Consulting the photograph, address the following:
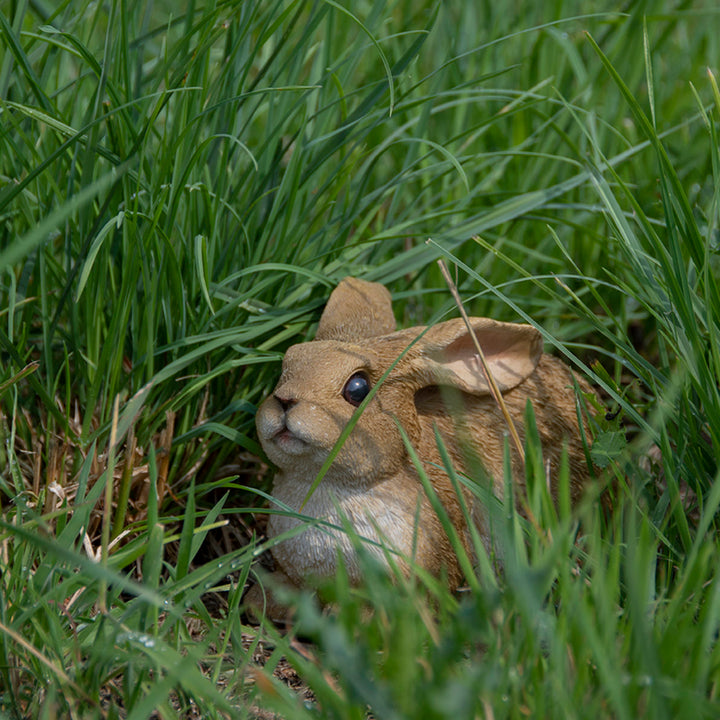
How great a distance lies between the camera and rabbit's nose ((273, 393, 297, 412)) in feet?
7.81

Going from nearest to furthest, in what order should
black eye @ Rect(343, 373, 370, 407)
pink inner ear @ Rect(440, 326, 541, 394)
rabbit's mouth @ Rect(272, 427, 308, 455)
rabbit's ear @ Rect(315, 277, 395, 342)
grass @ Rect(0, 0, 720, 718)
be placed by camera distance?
1. grass @ Rect(0, 0, 720, 718)
2. rabbit's mouth @ Rect(272, 427, 308, 455)
3. black eye @ Rect(343, 373, 370, 407)
4. pink inner ear @ Rect(440, 326, 541, 394)
5. rabbit's ear @ Rect(315, 277, 395, 342)

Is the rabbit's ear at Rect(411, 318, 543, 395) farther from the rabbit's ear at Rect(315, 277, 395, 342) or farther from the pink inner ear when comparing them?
the rabbit's ear at Rect(315, 277, 395, 342)

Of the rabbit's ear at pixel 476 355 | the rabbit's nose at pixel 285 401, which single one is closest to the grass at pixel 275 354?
the rabbit's ear at pixel 476 355

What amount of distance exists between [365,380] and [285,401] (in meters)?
0.25

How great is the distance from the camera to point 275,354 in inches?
107

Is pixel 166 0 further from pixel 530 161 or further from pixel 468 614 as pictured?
pixel 468 614

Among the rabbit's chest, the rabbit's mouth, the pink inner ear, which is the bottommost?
the rabbit's chest

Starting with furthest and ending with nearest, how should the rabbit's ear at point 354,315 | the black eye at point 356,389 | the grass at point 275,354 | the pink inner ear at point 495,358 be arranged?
the rabbit's ear at point 354,315
the pink inner ear at point 495,358
the black eye at point 356,389
the grass at point 275,354

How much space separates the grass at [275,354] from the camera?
1.62 m

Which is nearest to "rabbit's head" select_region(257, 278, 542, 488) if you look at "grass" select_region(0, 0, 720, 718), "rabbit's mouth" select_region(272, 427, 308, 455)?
"rabbit's mouth" select_region(272, 427, 308, 455)

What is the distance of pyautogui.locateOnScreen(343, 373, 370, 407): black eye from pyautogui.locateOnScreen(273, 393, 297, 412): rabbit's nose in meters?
0.16

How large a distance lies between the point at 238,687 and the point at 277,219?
4.78 ft

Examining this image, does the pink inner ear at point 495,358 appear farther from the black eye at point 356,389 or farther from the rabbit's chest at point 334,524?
the rabbit's chest at point 334,524

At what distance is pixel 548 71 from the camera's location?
3742 mm
